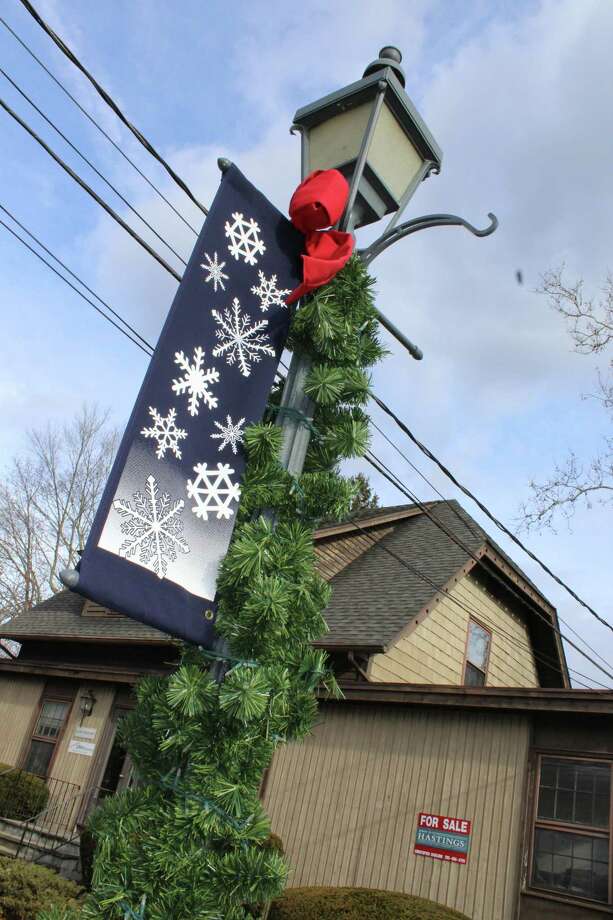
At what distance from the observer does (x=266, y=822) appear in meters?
2.77

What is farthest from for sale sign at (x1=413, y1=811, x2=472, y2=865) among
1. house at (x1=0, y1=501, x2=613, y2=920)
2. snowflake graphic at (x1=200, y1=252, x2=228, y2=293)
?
snowflake graphic at (x1=200, y1=252, x2=228, y2=293)

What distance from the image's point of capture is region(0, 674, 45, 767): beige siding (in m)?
17.4

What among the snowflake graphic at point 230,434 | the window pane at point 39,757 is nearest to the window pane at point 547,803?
the snowflake graphic at point 230,434

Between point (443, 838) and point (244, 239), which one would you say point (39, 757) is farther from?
point (244, 239)

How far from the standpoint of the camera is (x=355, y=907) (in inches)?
318

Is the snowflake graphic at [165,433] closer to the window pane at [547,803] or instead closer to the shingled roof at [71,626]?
the window pane at [547,803]

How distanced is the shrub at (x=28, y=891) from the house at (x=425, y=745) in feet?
13.0

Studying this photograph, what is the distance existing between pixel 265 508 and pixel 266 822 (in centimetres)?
120

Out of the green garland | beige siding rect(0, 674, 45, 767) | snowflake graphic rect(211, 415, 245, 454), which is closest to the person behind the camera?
the green garland

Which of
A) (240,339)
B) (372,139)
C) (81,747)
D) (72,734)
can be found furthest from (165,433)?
(72,734)

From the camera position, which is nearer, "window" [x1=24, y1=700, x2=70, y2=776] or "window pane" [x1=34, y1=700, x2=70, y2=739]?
"window" [x1=24, y1=700, x2=70, y2=776]

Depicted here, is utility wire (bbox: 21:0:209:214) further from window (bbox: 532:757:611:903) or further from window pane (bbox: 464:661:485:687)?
window pane (bbox: 464:661:485:687)

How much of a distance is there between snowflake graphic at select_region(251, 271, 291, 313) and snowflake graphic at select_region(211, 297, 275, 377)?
99mm

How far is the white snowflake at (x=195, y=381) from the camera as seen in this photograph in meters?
3.11
